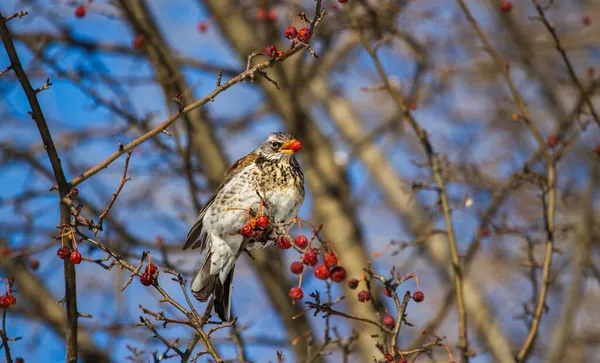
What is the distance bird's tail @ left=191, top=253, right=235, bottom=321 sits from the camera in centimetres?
337

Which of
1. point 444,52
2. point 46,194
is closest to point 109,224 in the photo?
point 46,194

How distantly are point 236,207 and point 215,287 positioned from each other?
446 millimetres

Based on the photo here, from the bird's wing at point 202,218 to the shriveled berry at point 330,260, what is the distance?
145 cm

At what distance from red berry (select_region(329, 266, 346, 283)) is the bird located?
944 millimetres

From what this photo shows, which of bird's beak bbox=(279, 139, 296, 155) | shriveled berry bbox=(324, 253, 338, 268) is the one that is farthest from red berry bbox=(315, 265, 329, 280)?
bird's beak bbox=(279, 139, 296, 155)

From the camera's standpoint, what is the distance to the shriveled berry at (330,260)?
238 centimetres

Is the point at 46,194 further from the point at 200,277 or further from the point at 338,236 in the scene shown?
the point at 338,236

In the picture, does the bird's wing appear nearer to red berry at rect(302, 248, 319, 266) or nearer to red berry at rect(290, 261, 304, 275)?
red berry at rect(290, 261, 304, 275)

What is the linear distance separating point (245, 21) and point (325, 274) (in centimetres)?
474

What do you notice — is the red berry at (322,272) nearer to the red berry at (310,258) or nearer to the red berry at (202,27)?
the red berry at (310,258)

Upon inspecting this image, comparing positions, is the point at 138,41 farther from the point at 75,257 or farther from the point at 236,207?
the point at 75,257

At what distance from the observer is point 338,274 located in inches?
93.4

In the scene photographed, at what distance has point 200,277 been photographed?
11.2 feet

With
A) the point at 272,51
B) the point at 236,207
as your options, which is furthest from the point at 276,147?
the point at 272,51
